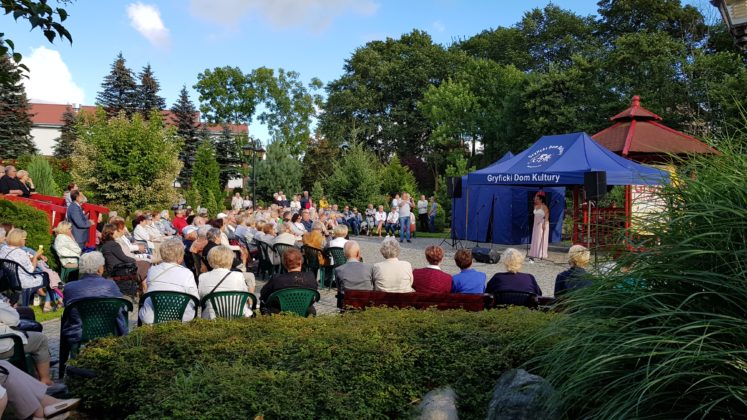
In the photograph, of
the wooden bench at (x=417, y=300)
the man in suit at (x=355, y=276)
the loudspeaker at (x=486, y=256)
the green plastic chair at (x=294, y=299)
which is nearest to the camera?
the wooden bench at (x=417, y=300)

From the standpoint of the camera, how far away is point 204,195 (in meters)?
38.3

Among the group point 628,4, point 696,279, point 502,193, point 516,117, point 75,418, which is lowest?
point 75,418

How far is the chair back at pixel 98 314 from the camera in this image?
5316 mm

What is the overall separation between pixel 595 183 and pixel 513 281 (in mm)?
7322

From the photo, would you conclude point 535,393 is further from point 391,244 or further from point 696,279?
point 391,244

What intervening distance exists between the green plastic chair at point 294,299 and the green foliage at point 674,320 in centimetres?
313

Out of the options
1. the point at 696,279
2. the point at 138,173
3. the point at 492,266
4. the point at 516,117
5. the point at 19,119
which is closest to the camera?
the point at 696,279

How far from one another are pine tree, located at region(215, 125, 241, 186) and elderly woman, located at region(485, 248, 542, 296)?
50745 millimetres

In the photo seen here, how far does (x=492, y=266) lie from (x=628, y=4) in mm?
32457

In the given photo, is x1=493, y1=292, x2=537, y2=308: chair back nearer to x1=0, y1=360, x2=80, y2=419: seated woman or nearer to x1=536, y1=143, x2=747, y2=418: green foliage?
x1=536, y1=143, x2=747, y2=418: green foliage

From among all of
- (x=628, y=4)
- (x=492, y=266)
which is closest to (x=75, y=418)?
(x=492, y=266)

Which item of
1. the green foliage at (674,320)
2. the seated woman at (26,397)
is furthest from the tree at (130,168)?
the green foliage at (674,320)

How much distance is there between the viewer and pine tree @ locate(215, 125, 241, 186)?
55.7 metres

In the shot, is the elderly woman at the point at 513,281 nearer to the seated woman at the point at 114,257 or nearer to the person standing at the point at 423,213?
the seated woman at the point at 114,257
